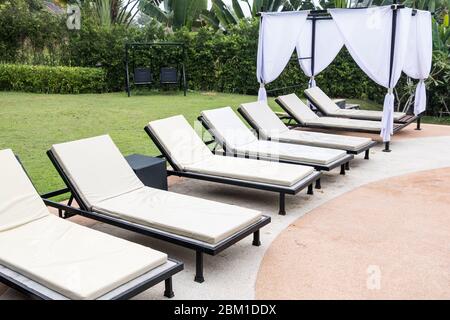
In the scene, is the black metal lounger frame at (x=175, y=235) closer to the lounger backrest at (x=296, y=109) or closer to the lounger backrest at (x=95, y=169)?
the lounger backrest at (x=95, y=169)

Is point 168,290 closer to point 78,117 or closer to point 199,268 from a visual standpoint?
point 199,268

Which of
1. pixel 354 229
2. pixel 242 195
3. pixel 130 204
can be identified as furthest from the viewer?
pixel 242 195

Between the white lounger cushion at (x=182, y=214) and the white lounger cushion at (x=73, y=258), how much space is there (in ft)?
1.76

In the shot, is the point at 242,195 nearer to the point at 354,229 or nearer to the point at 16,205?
the point at 354,229

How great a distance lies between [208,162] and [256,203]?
0.96 m

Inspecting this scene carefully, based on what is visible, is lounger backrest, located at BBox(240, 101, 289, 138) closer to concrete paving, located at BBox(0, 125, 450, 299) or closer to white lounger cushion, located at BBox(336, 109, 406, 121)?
concrete paving, located at BBox(0, 125, 450, 299)

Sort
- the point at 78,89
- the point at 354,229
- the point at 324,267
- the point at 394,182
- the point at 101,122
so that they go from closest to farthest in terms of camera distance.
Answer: the point at 324,267 < the point at 354,229 < the point at 394,182 < the point at 101,122 < the point at 78,89

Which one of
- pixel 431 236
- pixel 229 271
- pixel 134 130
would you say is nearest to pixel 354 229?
pixel 431 236

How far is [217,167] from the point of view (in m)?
6.51

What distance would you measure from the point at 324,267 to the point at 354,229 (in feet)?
3.62

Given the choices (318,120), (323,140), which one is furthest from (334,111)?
(323,140)

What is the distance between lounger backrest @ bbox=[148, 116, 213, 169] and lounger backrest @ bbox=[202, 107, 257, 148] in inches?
22.7

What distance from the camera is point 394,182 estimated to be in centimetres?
729

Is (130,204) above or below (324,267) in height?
above
